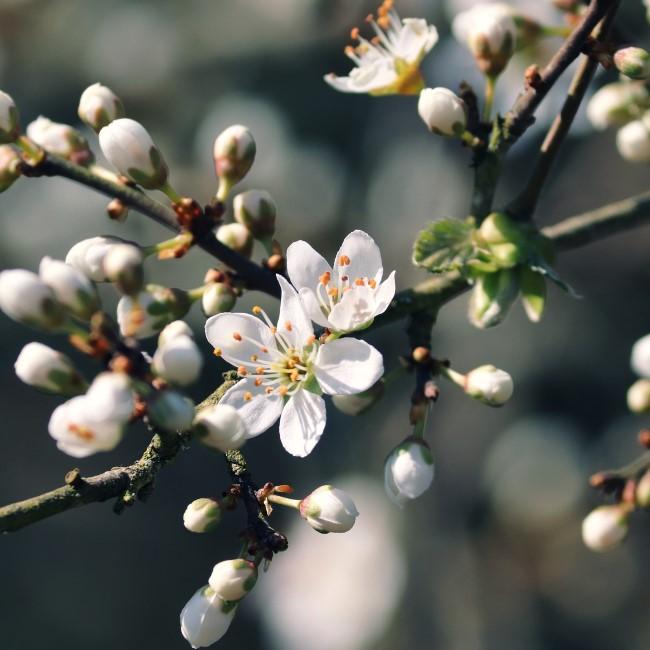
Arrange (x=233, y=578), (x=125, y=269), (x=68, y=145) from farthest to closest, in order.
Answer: (x=68, y=145)
(x=233, y=578)
(x=125, y=269)

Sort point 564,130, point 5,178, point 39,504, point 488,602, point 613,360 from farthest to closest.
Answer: point 488,602 < point 613,360 < point 564,130 < point 5,178 < point 39,504

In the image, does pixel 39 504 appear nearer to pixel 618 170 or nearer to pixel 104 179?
pixel 104 179

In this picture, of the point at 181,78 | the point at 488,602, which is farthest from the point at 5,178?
the point at 488,602

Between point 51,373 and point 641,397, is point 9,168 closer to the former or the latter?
point 51,373

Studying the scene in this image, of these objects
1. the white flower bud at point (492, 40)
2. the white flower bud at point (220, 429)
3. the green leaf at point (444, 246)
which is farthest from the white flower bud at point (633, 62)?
the white flower bud at point (220, 429)

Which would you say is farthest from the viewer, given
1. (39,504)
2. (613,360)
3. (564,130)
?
(613,360)

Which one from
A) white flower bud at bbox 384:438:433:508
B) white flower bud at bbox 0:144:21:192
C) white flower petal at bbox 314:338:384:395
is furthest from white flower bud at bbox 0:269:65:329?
white flower bud at bbox 384:438:433:508

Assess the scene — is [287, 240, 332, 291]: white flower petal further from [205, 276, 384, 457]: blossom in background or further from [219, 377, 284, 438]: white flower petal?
[219, 377, 284, 438]: white flower petal

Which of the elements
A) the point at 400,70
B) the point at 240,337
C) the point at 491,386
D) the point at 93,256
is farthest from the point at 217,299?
the point at 400,70
